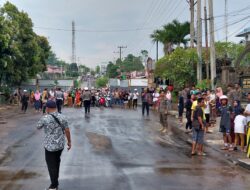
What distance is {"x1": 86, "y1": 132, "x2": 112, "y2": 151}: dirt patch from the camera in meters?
15.6

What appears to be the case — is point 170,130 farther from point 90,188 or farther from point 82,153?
point 90,188

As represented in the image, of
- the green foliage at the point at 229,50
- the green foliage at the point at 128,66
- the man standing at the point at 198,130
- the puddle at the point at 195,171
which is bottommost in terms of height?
the puddle at the point at 195,171

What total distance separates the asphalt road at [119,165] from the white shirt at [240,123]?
995 millimetres

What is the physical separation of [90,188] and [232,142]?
8.06 m

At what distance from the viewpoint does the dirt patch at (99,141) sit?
15627mm

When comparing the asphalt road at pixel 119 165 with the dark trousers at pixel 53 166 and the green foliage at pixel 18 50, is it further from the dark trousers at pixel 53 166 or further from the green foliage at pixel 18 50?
the green foliage at pixel 18 50

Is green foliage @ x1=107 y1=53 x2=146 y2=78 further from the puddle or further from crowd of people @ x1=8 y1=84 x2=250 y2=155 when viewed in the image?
the puddle

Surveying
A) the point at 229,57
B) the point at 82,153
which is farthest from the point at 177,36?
the point at 82,153

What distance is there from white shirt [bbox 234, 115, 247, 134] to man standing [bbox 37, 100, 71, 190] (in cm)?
739

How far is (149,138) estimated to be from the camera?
18.5 m

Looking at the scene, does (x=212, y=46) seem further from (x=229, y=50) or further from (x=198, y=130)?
(x=229, y=50)

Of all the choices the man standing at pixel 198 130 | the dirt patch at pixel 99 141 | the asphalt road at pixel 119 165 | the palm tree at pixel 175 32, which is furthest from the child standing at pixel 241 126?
the palm tree at pixel 175 32

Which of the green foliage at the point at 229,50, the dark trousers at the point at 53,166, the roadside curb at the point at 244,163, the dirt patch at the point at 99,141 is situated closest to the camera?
the dark trousers at the point at 53,166

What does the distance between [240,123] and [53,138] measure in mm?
7644
